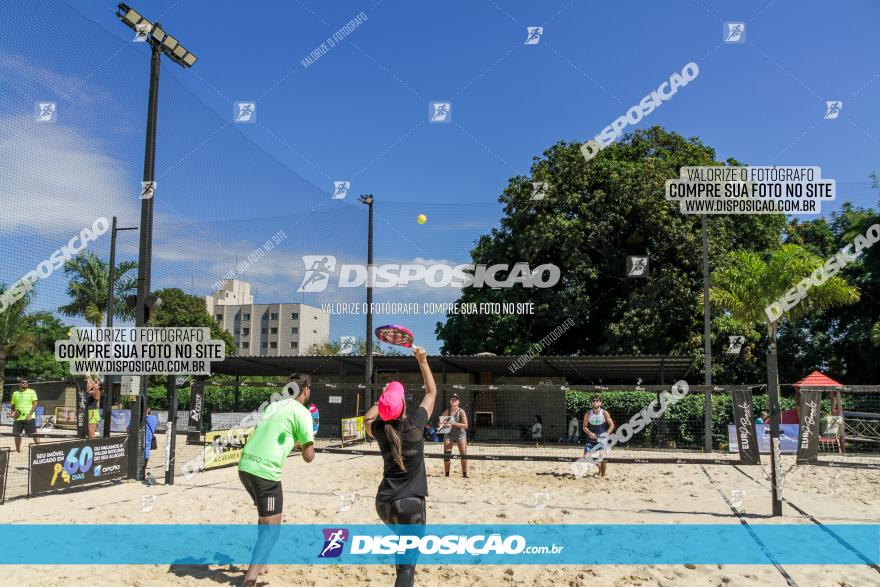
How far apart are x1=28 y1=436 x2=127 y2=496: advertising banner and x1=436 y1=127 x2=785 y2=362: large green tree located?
18.8m

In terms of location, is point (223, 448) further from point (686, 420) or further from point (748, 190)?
point (748, 190)

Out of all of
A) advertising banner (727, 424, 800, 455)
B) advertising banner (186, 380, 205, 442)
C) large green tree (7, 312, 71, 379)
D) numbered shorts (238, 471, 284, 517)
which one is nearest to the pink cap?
numbered shorts (238, 471, 284, 517)

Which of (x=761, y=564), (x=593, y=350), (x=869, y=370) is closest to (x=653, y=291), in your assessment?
(x=593, y=350)

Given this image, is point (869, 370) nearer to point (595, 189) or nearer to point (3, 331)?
point (595, 189)

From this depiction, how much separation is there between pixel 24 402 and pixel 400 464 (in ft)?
44.5

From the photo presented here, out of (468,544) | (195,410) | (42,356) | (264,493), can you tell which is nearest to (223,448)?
(195,410)

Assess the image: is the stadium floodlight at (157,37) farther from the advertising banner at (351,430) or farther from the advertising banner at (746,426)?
the advertising banner at (746,426)

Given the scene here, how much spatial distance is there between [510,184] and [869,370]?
63.6 feet

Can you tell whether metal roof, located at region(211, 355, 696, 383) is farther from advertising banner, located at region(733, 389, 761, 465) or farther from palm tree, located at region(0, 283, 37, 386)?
palm tree, located at region(0, 283, 37, 386)

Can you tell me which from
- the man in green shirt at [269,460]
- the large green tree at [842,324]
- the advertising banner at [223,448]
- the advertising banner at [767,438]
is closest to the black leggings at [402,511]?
the man in green shirt at [269,460]

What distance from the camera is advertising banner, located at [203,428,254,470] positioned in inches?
559

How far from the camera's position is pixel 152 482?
39.1ft

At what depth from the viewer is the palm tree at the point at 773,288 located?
21641 mm

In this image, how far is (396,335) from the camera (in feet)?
15.2
